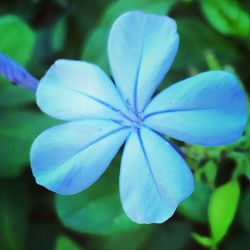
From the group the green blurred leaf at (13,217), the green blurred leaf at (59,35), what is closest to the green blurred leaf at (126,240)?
the green blurred leaf at (13,217)

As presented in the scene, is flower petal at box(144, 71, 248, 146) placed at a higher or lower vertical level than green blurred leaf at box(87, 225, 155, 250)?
higher

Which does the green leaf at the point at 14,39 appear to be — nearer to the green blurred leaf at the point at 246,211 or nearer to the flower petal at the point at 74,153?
the flower petal at the point at 74,153

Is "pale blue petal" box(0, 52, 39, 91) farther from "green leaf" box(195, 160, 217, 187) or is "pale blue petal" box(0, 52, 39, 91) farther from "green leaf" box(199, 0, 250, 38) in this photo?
"green leaf" box(199, 0, 250, 38)

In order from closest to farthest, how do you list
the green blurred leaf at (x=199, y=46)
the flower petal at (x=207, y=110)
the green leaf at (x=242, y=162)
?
1. the flower petal at (x=207, y=110)
2. the green leaf at (x=242, y=162)
3. the green blurred leaf at (x=199, y=46)

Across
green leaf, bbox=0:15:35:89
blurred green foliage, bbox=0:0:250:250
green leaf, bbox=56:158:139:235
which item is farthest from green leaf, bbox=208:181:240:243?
green leaf, bbox=0:15:35:89

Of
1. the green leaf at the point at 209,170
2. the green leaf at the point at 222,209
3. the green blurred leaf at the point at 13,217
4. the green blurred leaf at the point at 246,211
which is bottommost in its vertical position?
the green blurred leaf at the point at 13,217

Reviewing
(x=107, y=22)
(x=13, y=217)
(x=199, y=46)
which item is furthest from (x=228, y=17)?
(x=13, y=217)

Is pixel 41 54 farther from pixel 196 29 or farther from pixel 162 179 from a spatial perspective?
pixel 162 179
